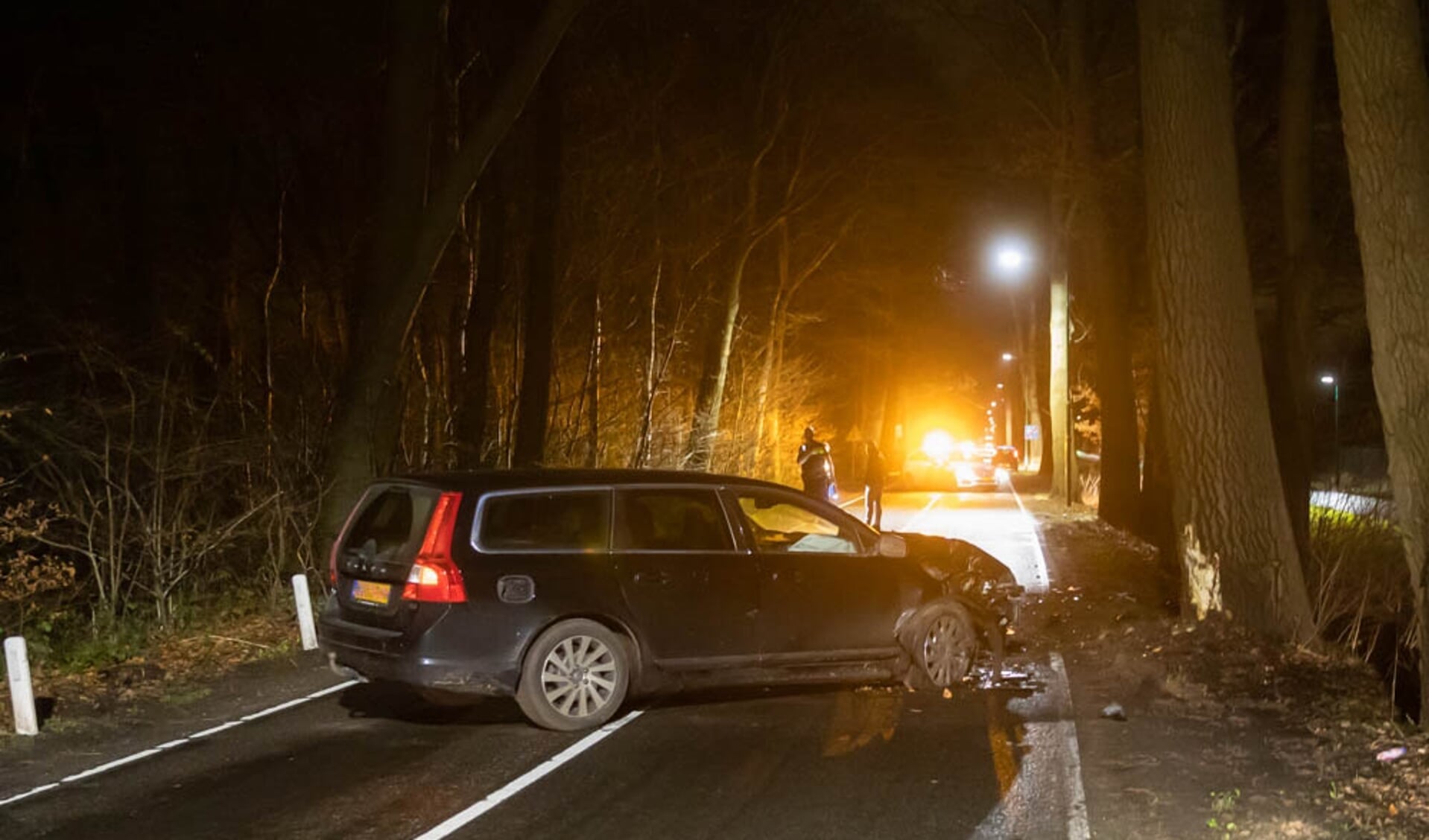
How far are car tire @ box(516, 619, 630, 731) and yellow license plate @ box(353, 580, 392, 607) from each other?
97cm

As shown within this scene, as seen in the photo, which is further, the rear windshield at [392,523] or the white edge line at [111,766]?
the rear windshield at [392,523]

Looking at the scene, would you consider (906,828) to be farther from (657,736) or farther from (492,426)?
(492,426)

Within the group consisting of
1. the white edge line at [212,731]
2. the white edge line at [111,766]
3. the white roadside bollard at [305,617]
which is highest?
the white roadside bollard at [305,617]

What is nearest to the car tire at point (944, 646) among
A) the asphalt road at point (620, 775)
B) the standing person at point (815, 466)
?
the asphalt road at point (620, 775)

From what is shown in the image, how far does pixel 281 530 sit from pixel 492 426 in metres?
9.48

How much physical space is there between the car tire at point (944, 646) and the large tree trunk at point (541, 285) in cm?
1065

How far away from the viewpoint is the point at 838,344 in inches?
2156

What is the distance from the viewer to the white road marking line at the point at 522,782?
666 centimetres

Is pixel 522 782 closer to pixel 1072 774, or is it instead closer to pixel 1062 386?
pixel 1072 774

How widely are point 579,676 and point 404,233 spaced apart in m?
8.52

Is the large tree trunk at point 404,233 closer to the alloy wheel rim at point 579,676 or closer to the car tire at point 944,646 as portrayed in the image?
the alloy wheel rim at point 579,676

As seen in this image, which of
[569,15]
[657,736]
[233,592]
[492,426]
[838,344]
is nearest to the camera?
[657,736]

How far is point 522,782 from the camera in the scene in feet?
24.6

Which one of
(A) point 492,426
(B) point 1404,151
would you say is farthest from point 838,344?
(B) point 1404,151
